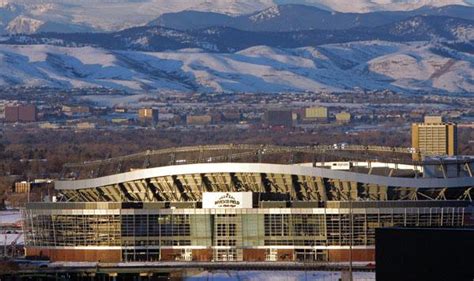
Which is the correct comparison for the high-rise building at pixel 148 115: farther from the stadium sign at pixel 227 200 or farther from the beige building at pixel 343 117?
the stadium sign at pixel 227 200

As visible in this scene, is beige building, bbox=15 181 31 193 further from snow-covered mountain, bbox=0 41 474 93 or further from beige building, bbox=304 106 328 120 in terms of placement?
snow-covered mountain, bbox=0 41 474 93

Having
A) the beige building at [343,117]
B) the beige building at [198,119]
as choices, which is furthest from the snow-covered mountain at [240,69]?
the beige building at [343,117]

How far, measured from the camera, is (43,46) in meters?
182

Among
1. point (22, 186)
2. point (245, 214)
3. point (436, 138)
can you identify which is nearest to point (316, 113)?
point (436, 138)

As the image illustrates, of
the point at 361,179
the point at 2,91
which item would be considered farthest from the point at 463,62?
the point at 361,179

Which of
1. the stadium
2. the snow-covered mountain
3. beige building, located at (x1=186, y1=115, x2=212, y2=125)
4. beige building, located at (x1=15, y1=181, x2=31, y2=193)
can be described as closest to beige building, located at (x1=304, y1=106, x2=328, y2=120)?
beige building, located at (x1=186, y1=115, x2=212, y2=125)

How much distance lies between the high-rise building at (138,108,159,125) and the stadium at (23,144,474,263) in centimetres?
8385

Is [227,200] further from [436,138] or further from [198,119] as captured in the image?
[198,119]

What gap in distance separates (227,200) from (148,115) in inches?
3532

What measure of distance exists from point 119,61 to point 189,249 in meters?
120

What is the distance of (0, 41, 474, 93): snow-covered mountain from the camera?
172m

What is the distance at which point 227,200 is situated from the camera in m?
59.6

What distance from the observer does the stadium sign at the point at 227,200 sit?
195ft

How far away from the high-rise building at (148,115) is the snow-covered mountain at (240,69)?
16500 mm
